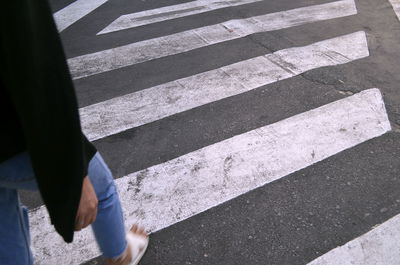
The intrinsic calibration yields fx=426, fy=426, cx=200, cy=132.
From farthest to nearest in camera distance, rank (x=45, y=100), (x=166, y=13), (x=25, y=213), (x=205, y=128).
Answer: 1. (x=166, y=13)
2. (x=205, y=128)
3. (x=25, y=213)
4. (x=45, y=100)

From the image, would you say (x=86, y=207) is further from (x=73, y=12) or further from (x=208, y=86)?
(x=73, y=12)

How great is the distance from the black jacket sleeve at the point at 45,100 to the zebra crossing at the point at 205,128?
1239 millimetres

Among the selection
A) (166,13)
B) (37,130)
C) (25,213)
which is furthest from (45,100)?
(166,13)

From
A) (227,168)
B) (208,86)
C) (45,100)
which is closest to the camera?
(45,100)

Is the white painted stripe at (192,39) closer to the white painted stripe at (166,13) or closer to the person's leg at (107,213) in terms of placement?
the white painted stripe at (166,13)

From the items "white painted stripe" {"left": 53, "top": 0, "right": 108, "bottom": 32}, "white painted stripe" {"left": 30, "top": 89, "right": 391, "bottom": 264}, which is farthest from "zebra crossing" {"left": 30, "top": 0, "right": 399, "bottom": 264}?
"white painted stripe" {"left": 53, "top": 0, "right": 108, "bottom": 32}

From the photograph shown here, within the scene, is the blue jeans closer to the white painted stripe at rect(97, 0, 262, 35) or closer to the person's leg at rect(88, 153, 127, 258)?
the person's leg at rect(88, 153, 127, 258)

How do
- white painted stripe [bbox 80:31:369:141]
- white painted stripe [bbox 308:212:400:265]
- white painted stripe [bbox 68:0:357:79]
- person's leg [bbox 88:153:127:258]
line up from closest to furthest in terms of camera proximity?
person's leg [bbox 88:153:127:258]
white painted stripe [bbox 308:212:400:265]
white painted stripe [bbox 80:31:369:141]
white painted stripe [bbox 68:0:357:79]

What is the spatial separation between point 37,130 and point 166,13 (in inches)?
208

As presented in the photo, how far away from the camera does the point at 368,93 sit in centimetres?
389

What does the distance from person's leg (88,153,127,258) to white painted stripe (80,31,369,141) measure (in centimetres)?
153

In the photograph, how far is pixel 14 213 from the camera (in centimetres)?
150

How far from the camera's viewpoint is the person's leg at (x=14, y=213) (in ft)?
4.38

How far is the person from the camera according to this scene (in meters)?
1.08
